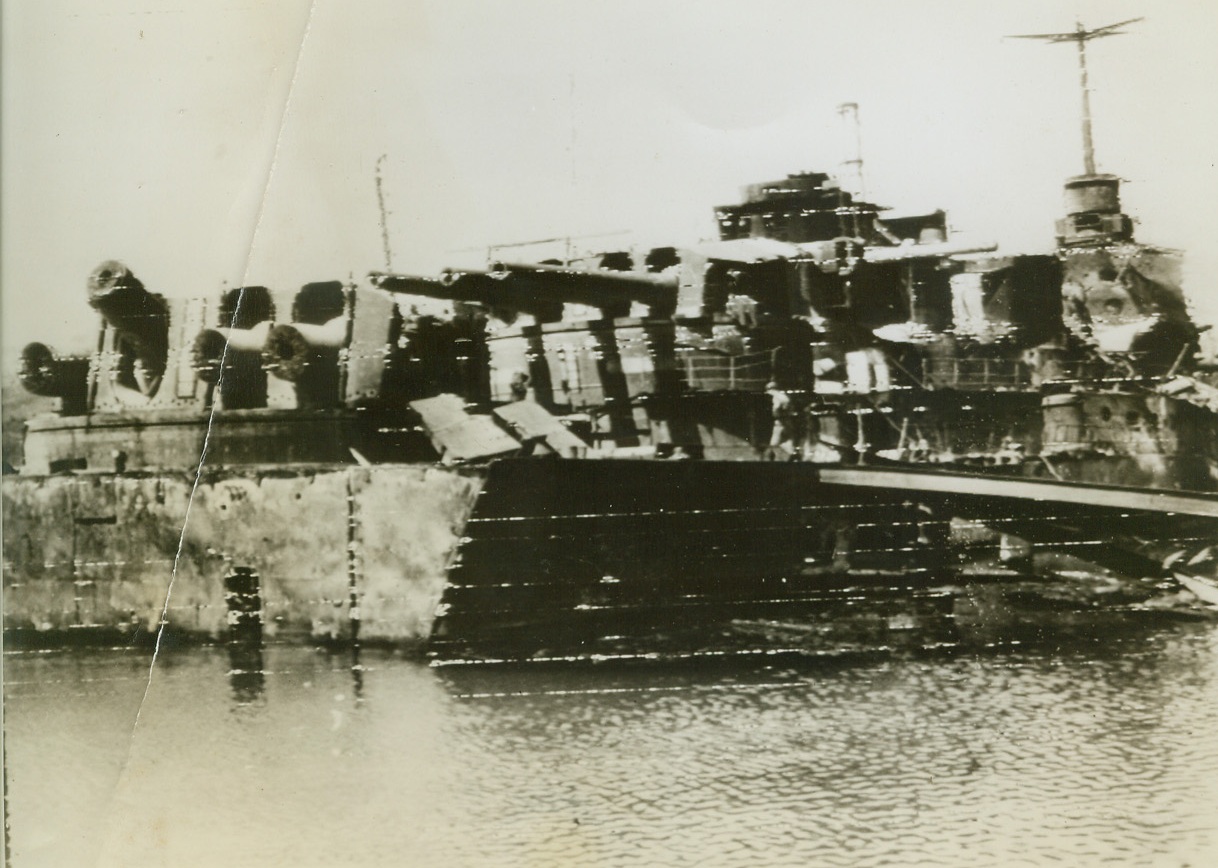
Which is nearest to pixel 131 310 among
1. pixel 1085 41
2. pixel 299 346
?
pixel 299 346

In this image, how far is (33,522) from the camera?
2133mm

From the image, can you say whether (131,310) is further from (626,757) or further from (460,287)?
(626,757)

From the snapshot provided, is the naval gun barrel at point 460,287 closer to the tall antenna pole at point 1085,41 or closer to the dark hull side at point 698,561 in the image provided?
the dark hull side at point 698,561

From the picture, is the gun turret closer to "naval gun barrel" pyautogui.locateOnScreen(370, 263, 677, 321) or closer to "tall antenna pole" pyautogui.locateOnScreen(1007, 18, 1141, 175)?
"naval gun barrel" pyautogui.locateOnScreen(370, 263, 677, 321)

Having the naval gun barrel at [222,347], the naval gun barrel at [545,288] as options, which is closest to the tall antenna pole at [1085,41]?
the naval gun barrel at [545,288]

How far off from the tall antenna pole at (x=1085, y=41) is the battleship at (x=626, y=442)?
0.01 m

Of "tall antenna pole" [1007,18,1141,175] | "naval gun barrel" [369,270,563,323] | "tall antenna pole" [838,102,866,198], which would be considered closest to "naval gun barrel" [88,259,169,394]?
"naval gun barrel" [369,270,563,323]

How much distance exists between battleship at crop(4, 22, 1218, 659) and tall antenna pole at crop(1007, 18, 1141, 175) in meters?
0.01

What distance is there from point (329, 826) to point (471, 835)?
29 cm

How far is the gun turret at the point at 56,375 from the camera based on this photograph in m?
2.12

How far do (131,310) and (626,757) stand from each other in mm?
1394

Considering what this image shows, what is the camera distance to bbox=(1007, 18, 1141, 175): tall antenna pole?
215cm

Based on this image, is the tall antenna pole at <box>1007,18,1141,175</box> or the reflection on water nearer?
the reflection on water

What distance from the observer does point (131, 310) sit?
6.98 feet
